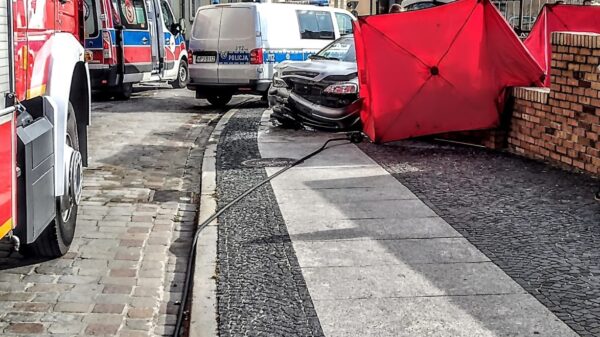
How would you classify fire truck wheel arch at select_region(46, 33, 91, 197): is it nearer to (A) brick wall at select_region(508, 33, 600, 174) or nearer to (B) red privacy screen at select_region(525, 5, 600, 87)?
(A) brick wall at select_region(508, 33, 600, 174)

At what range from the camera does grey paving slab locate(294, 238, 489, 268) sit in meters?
5.58

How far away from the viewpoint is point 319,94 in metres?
11.4

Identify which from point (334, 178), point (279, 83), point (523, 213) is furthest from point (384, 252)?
point (279, 83)

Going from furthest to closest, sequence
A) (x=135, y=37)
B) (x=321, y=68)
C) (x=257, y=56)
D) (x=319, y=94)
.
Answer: (x=135, y=37), (x=257, y=56), (x=321, y=68), (x=319, y=94)

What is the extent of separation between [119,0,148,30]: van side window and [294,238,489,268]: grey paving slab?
40.3ft

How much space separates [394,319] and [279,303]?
710 millimetres

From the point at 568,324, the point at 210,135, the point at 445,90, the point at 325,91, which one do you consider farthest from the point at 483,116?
the point at 568,324

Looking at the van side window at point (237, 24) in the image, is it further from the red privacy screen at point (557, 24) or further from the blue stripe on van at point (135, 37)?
the red privacy screen at point (557, 24)

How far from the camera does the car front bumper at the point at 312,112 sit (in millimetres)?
11203

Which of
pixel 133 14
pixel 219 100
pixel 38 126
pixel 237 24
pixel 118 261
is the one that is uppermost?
pixel 133 14

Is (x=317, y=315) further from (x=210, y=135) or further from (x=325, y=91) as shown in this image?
(x=210, y=135)

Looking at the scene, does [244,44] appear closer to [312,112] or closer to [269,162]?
[312,112]

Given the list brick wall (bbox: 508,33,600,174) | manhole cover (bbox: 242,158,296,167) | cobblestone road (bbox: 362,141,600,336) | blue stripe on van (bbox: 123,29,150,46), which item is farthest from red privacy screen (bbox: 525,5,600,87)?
blue stripe on van (bbox: 123,29,150,46)

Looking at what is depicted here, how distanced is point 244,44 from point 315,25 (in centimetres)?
206
